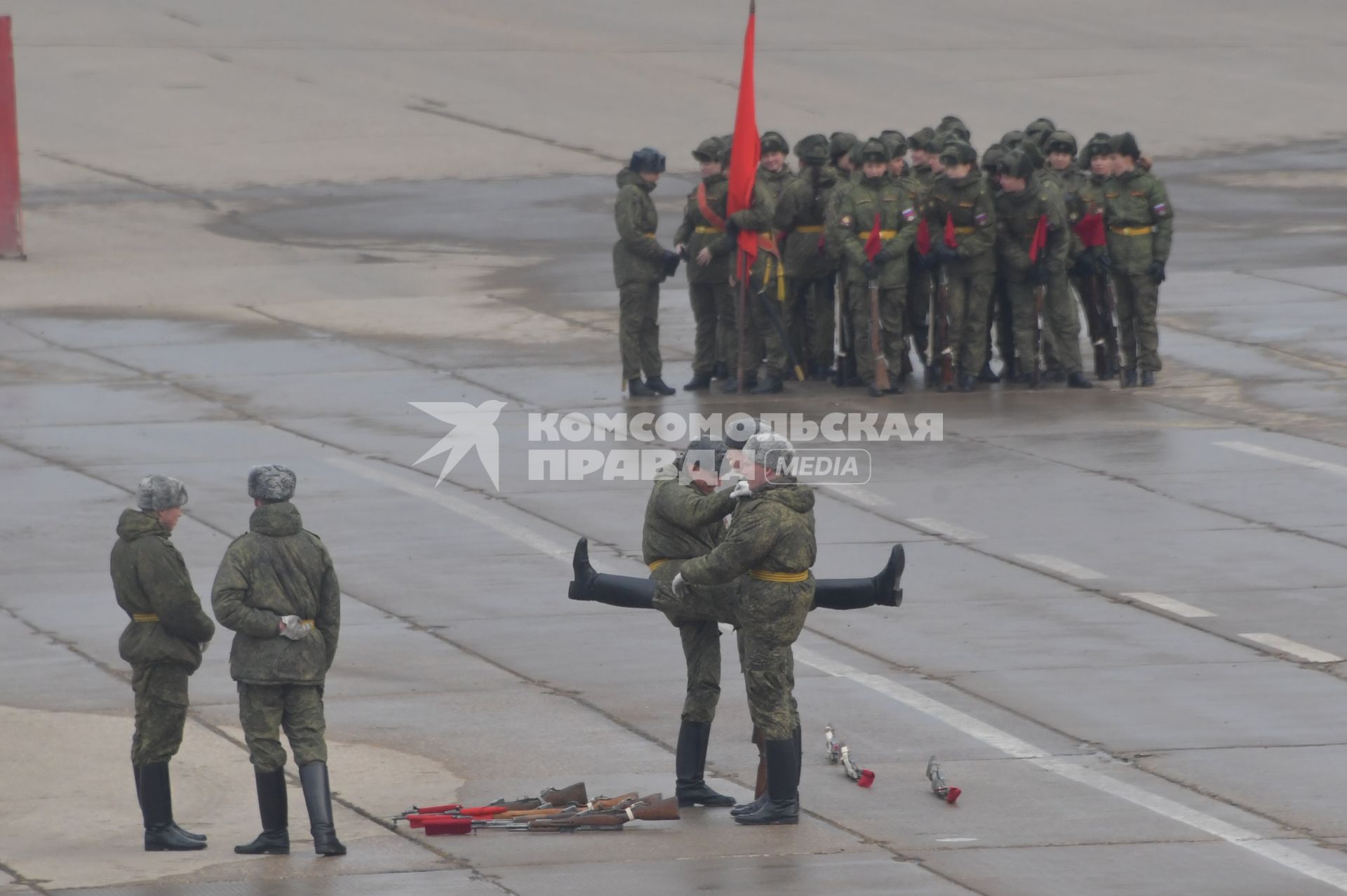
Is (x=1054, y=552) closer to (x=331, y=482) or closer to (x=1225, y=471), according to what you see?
(x=1225, y=471)

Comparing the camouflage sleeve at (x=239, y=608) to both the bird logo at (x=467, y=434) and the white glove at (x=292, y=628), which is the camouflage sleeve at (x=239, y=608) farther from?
the bird logo at (x=467, y=434)

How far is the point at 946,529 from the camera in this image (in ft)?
50.0

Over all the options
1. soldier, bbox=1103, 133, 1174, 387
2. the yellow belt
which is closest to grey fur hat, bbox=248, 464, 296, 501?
the yellow belt

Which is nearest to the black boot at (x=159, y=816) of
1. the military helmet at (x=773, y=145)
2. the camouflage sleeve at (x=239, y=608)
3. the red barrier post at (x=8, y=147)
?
the camouflage sleeve at (x=239, y=608)

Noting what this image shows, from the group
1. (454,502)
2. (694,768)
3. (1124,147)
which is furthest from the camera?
(1124,147)

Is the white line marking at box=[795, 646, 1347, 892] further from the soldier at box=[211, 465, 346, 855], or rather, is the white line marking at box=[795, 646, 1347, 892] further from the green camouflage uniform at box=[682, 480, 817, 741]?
the soldier at box=[211, 465, 346, 855]

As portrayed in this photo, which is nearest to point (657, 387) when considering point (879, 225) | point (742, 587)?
point (879, 225)

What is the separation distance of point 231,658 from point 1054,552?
21.5ft

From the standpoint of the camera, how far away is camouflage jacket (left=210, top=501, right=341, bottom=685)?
9555 millimetres

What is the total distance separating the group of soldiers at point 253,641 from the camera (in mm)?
9570

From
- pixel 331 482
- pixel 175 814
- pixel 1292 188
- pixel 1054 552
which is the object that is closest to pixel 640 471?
pixel 331 482

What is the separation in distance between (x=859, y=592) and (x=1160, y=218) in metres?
9.85

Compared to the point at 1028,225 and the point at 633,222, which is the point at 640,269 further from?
the point at 1028,225

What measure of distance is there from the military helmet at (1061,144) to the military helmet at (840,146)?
181 centimetres
